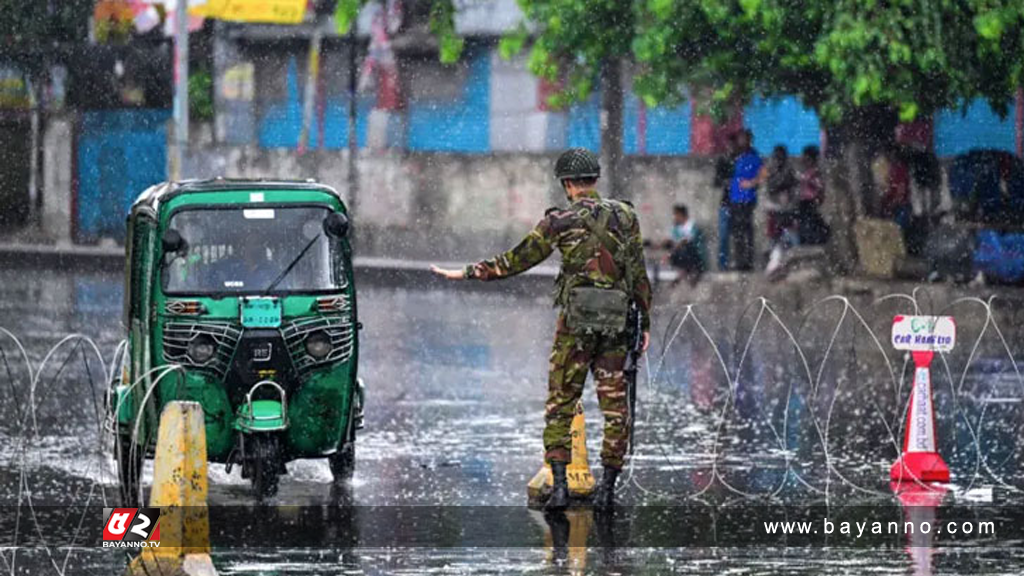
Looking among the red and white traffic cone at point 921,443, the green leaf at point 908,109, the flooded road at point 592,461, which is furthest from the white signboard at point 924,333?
the green leaf at point 908,109

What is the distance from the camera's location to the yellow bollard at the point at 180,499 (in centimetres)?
911

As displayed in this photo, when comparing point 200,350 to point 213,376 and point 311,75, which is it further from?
point 311,75

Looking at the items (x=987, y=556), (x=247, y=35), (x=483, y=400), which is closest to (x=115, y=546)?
(x=987, y=556)

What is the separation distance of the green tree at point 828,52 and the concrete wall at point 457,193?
2.04 m

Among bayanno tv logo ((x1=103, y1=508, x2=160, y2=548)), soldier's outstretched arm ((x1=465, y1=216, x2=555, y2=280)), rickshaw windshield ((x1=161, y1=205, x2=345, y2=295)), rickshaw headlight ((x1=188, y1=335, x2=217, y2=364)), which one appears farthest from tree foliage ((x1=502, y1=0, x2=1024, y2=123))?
bayanno tv logo ((x1=103, y1=508, x2=160, y2=548))

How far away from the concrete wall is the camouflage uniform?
24379 mm

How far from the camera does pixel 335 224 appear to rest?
485 inches

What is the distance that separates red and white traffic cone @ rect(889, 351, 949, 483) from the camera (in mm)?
13047

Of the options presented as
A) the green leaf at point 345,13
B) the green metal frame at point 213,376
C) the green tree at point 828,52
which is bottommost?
the green metal frame at point 213,376

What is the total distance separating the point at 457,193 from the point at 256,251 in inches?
1029

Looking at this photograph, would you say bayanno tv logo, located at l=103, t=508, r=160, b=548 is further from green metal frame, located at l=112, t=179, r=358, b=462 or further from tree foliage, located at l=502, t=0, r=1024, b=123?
tree foliage, located at l=502, t=0, r=1024, b=123

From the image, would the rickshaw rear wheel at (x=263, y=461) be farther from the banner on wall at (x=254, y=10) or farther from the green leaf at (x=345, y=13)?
the banner on wall at (x=254, y=10)

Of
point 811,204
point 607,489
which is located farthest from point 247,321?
point 811,204

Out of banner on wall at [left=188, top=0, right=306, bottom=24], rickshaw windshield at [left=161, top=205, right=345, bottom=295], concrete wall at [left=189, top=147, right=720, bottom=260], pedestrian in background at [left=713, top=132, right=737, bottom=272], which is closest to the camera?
rickshaw windshield at [left=161, top=205, right=345, bottom=295]
